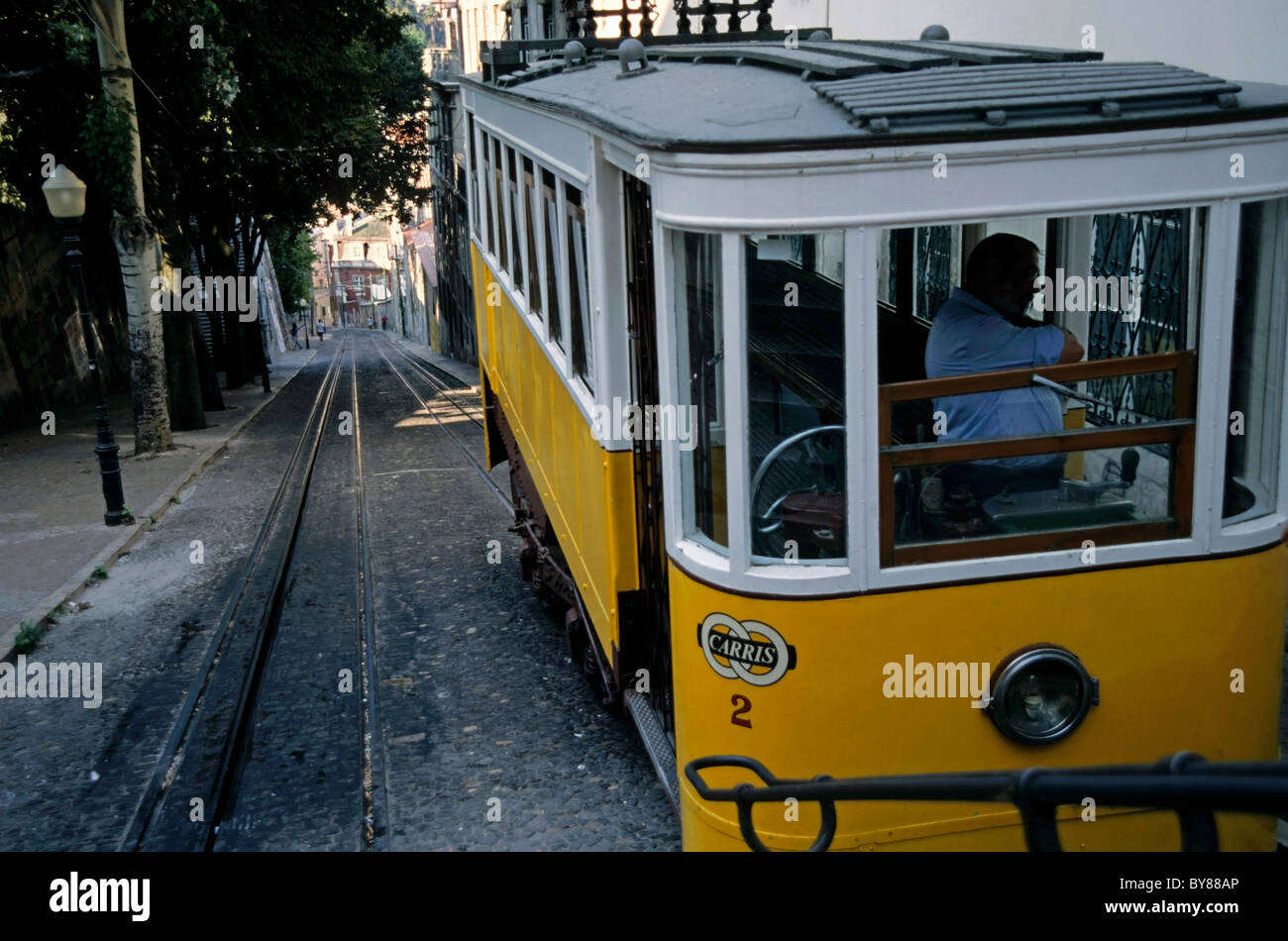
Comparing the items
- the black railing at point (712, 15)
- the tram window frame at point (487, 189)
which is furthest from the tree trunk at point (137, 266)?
the black railing at point (712, 15)

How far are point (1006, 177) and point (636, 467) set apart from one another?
1785mm

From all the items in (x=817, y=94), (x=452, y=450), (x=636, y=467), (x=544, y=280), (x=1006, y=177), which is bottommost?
(x=452, y=450)

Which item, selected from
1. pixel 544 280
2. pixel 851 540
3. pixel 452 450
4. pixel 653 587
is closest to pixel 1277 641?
pixel 851 540

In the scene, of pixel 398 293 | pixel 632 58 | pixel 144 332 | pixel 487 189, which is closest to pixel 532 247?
pixel 632 58

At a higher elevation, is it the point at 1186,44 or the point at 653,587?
the point at 1186,44

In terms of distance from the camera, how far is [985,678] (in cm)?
336

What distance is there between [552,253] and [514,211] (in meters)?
1.44

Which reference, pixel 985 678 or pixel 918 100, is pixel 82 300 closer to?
pixel 918 100

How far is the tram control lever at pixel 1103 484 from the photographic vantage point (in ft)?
11.2

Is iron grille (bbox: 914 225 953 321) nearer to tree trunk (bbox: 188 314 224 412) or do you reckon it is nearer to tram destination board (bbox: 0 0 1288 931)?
tram destination board (bbox: 0 0 1288 931)

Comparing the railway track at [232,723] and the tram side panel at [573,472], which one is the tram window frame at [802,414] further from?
the railway track at [232,723]

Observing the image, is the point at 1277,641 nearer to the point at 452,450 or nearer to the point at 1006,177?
the point at 1006,177

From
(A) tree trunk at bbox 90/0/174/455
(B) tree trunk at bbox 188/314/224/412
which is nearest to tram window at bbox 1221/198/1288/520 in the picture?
(A) tree trunk at bbox 90/0/174/455
